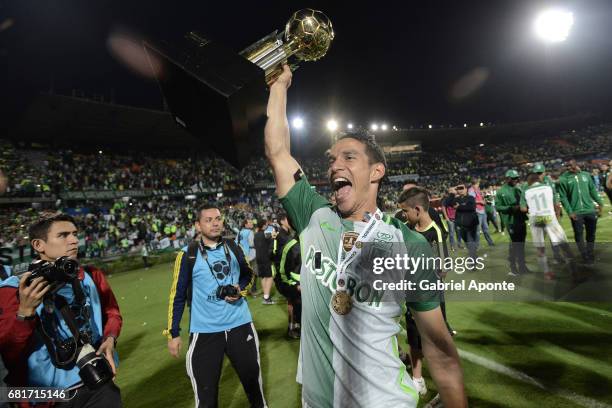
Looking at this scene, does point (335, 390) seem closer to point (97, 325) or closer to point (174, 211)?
point (97, 325)

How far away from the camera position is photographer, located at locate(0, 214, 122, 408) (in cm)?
Answer: 222

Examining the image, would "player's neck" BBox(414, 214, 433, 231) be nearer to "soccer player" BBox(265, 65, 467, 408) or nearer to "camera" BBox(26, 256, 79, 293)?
"soccer player" BBox(265, 65, 467, 408)

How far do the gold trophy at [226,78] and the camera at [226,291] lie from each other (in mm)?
2254

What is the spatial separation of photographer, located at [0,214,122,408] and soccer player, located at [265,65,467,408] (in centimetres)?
172

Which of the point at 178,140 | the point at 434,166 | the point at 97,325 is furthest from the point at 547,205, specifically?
the point at 434,166

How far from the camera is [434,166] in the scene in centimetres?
5709

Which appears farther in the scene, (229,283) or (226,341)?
(229,283)

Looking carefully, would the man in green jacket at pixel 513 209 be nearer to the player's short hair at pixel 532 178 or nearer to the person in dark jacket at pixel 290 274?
the player's short hair at pixel 532 178

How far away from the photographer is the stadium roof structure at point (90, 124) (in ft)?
85.8

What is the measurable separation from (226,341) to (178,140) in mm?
37838

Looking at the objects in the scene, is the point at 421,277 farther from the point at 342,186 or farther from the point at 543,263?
the point at 543,263

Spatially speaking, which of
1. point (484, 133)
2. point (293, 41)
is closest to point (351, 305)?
point (293, 41)

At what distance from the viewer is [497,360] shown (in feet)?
14.6

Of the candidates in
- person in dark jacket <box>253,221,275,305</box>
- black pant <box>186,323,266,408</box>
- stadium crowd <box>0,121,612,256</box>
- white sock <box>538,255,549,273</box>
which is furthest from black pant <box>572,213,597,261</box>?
black pant <box>186,323,266,408</box>
